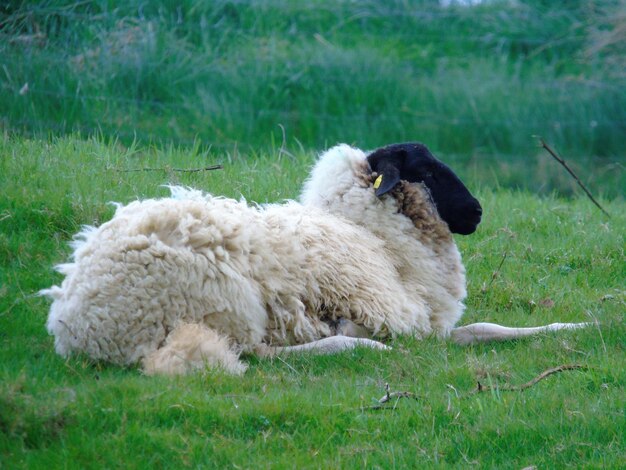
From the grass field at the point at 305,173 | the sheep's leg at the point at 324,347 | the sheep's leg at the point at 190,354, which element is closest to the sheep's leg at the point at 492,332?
the grass field at the point at 305,173

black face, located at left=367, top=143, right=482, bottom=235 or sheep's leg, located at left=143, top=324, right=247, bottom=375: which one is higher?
black face, located at left=367, top=143, right=482, bottom=235

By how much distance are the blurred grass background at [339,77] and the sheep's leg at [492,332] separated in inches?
174

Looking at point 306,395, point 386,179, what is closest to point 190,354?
point 306,395

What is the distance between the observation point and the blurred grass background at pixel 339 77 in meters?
9.34

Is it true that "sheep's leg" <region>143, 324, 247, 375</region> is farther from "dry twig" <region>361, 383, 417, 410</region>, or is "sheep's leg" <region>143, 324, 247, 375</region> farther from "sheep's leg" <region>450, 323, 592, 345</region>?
"sheep's leg" <region>450, 323, 592, 345</region>

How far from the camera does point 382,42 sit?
12078mm

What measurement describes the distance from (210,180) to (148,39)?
378cm

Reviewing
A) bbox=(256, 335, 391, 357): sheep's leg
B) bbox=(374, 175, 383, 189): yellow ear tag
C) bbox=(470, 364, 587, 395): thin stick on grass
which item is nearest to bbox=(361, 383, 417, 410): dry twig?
bbox=(470, 364, 587, 395): thin stick on grass

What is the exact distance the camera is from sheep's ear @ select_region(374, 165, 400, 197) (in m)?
5.37

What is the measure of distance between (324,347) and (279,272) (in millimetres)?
447

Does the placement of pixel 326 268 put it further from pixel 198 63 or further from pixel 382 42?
pixel 382 42

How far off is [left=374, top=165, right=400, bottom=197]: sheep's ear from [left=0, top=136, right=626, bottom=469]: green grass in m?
0.88

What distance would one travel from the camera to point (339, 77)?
11141 mm

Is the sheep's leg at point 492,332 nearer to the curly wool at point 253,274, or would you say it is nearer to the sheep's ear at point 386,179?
the curly wool at point 253,274
